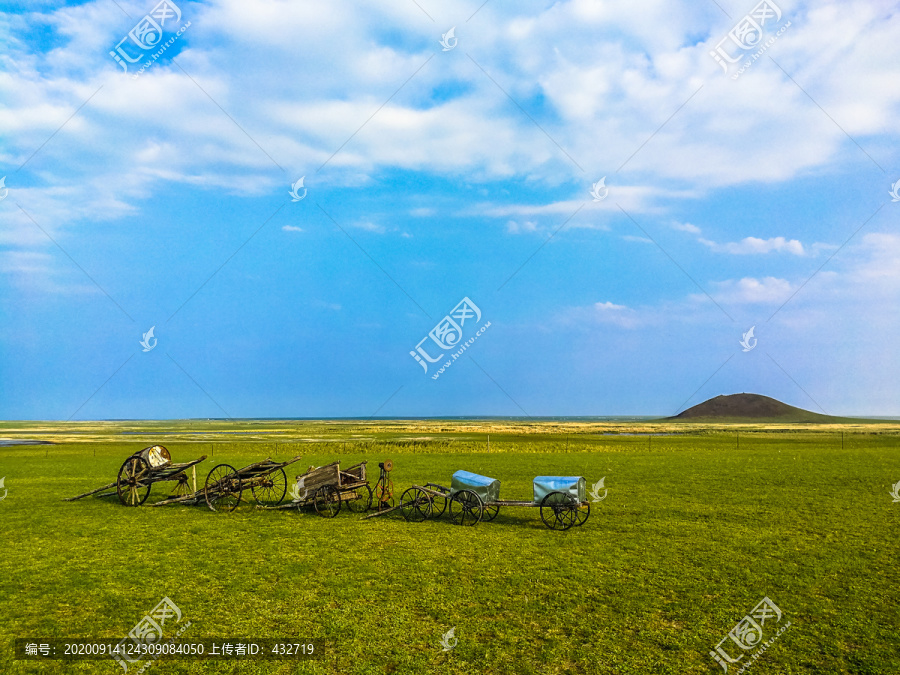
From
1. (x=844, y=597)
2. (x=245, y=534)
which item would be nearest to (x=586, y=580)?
(x=844, y=597)

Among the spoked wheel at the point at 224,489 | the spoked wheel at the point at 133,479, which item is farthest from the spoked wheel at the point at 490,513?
the spoked wheel at the point at 133,479

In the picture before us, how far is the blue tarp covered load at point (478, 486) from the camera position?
17469mm

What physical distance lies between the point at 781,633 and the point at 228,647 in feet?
29.5

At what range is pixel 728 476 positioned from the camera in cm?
2998

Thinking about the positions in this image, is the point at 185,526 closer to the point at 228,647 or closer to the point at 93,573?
the point at 93,573

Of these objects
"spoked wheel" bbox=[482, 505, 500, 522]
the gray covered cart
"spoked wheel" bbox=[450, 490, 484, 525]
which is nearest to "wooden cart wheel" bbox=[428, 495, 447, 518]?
the gray covered cart

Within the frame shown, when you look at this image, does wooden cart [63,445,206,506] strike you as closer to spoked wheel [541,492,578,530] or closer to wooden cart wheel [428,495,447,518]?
wooden cart wheel [428,495,447,518]

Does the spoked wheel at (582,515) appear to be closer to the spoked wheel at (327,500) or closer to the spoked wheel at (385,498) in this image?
the spoked wheel at (385,498)

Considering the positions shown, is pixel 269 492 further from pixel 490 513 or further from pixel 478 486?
pixel 478 486

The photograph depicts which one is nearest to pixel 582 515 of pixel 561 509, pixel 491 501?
pixel 561 509

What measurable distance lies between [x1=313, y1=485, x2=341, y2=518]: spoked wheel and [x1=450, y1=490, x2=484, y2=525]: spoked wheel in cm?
392

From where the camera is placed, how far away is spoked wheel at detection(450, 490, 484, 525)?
17.4 metres

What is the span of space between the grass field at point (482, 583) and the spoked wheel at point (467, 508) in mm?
691

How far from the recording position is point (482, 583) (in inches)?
468
